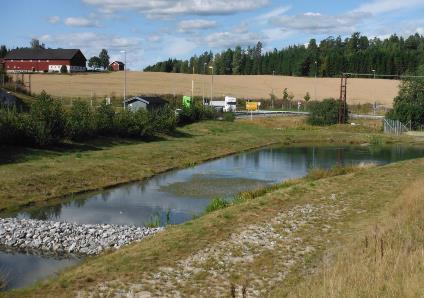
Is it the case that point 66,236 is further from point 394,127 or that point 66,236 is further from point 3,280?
point 394,127

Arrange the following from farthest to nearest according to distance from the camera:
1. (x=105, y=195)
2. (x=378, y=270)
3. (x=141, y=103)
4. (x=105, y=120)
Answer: (x=141, y=103) < (x=105, y=120) < (x=105, y=195) < (x=378, y=270)

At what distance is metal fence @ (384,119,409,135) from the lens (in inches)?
2930

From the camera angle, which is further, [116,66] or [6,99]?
[116,66]

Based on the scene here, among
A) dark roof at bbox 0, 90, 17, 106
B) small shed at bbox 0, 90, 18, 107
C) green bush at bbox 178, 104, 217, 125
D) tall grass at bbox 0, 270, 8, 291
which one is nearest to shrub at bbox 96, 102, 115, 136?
small shed at bbox 0, 90, 18, 107

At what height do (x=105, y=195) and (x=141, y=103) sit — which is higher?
(x=141, y=103)

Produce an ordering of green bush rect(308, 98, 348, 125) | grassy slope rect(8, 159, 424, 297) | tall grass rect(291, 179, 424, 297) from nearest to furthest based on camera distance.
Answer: tall grass rect(291, 179, 424, 297), grassy slope rect(8, 159, 424, 297), green bush rect(308, 98, 348, 125)

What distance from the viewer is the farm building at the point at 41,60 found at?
481 feet

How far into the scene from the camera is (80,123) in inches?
1758

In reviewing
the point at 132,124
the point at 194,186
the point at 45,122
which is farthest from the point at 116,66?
the point at 194,186

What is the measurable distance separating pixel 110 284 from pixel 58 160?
78.4 ft

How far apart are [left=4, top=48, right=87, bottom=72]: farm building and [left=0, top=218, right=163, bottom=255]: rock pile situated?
131m

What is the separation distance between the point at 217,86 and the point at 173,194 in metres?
116

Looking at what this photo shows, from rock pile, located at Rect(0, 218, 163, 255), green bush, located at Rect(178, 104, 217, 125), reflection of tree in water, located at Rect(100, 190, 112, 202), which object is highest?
green bush, located at Rect(178, 104, 217, 125)

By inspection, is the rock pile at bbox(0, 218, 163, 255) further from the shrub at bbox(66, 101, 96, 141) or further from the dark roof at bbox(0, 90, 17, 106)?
the dark roof at bbox(0, 90, 17, 106)
